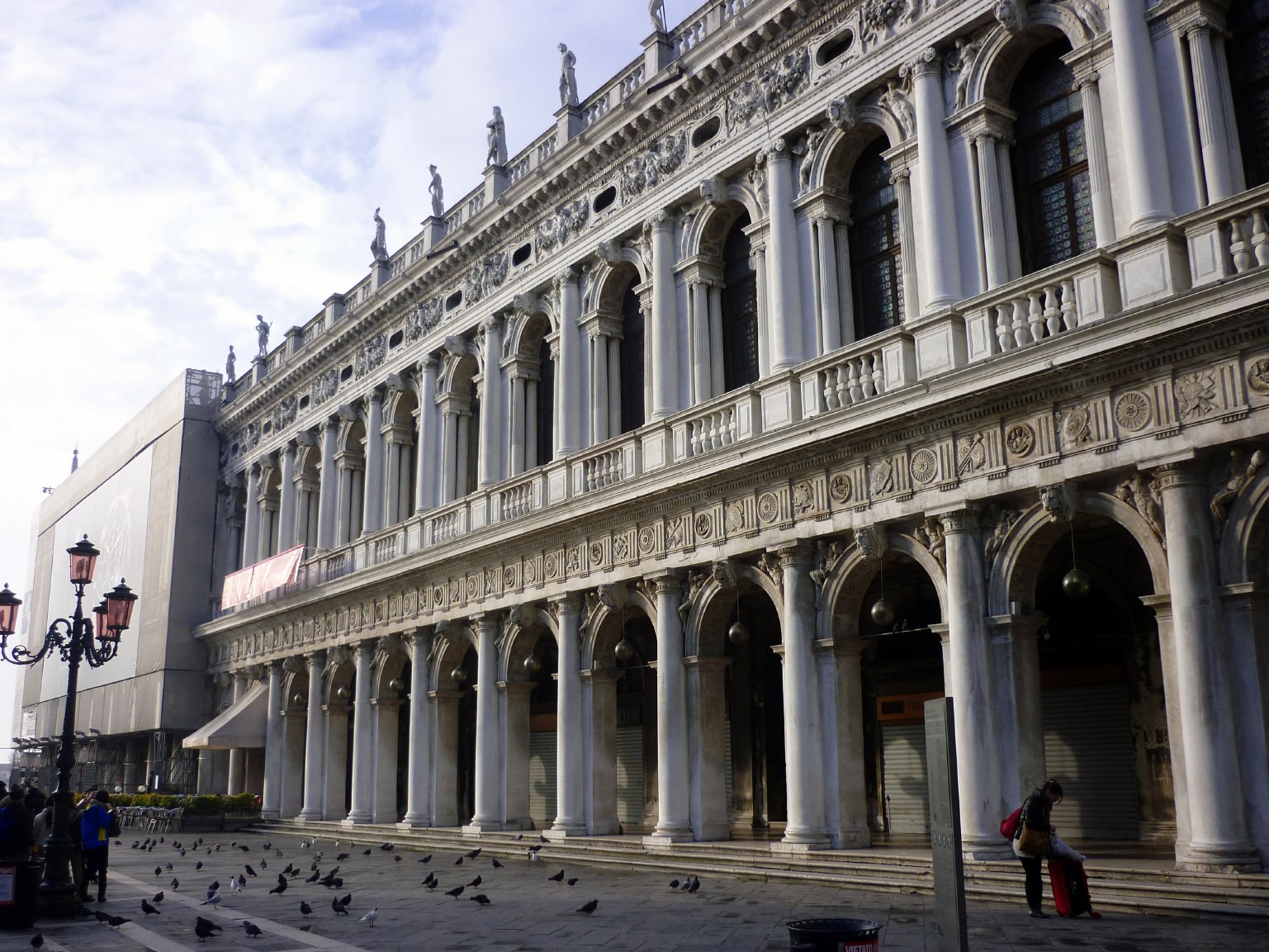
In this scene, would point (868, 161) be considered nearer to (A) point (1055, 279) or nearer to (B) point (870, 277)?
(B) point (870, 277)

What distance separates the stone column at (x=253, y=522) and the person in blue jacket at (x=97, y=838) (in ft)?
60.9

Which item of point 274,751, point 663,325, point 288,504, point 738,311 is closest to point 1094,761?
point 738,311

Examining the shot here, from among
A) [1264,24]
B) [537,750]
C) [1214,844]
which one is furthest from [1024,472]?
[537,750]

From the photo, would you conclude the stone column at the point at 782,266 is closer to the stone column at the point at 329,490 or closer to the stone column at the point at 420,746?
the stone column at the point at 420,746

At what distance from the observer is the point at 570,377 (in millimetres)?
21094

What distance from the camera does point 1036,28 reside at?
563 inches

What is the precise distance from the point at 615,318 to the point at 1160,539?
11198 millimetres

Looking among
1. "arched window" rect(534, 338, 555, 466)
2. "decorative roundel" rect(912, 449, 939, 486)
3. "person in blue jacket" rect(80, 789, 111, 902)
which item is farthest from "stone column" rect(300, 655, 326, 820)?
"decorative roundel" rect(912, 449, 939, 486)

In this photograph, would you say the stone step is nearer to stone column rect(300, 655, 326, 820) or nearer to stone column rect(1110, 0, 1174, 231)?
stone column rect(300, 655, 326, 820)

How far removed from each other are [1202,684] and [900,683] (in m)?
6.80

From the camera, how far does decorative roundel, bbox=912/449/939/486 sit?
44.8 ft

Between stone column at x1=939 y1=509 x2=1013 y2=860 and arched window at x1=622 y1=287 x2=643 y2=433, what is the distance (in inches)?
Answer: 326

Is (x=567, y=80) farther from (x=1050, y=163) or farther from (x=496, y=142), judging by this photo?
(x=1050, y=163)

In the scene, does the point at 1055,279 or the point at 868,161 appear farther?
the point at 868,161
